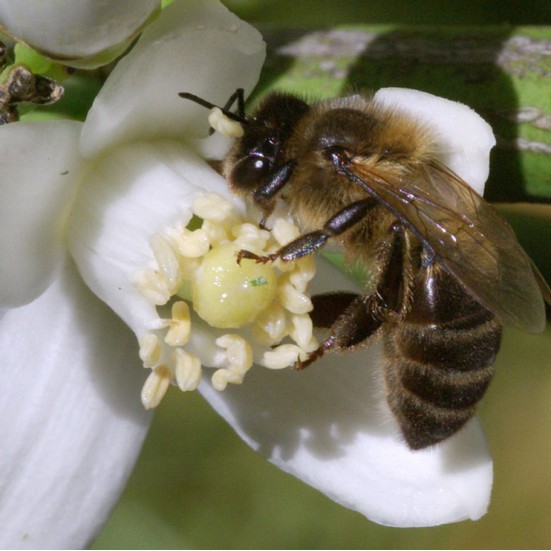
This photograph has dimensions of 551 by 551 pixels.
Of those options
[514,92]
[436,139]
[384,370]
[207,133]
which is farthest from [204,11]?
[384,370]

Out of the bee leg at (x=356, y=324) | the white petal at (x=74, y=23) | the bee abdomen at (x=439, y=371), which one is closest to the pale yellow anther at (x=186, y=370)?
the bee leg at (x=356, y=324)

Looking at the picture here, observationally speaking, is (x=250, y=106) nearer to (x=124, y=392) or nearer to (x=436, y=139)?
(x=436, y=139)

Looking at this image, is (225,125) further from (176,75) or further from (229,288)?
(229,288)

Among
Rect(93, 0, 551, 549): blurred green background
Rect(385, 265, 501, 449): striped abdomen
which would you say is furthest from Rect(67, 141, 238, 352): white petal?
Rect(93, 0, 551, 549): blurred green background

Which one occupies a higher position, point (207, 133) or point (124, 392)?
point (207, 133)

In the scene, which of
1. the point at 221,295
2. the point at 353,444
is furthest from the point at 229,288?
the point at 353,444

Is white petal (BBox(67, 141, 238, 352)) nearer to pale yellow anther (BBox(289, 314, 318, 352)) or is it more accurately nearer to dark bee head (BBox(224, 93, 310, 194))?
dark bee head (BBox(224, 93, 310, 194))

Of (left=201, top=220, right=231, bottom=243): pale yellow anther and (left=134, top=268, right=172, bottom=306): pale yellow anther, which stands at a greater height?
(left=201, top=220, right=231, bottom=243): pale yellow anther
